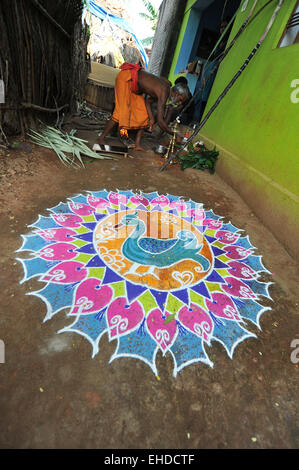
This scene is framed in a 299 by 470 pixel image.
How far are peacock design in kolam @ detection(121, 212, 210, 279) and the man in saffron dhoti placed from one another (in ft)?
8.25

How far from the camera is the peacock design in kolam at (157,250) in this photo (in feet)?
5.81

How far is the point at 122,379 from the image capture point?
3.51 feet

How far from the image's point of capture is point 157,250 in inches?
75.2

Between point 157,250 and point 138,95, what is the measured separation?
325 centimetres

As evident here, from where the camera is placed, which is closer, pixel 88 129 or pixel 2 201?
pixel 2 201

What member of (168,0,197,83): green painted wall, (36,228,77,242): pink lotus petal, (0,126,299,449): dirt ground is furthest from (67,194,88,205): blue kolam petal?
(168,0,197,83): green painted wall

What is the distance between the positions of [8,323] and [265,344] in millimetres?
1481

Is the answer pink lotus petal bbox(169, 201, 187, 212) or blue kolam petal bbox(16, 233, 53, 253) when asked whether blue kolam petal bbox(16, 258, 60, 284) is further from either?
pink lotus petal bbox(169, 201, 187, 212)

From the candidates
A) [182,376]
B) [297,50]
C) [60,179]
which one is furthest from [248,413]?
[297,50]

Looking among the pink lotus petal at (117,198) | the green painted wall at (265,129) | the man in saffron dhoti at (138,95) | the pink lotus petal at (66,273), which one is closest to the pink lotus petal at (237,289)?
the green painted wall at (265,129)

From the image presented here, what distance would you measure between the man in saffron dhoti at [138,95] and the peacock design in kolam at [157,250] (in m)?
2.51

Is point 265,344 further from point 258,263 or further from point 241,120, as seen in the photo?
point 241,120

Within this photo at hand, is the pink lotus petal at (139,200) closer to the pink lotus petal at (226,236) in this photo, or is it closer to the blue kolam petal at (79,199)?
the blue kolam petal at (79,199)

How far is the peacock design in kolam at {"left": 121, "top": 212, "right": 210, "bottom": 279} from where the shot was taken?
1770mm
